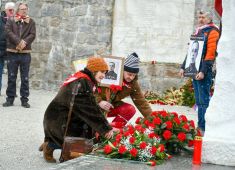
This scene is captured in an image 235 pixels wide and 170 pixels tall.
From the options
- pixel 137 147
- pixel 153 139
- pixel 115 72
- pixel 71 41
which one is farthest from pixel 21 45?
pixel 137 147

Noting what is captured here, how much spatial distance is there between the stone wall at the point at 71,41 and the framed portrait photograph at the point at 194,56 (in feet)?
17.3

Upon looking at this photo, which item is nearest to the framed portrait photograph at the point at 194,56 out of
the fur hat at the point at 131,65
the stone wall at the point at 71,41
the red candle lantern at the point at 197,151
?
the fur hat at the point at 131,65

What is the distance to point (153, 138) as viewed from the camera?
6.24 meters

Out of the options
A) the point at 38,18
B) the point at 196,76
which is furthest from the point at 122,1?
the point at 196,76

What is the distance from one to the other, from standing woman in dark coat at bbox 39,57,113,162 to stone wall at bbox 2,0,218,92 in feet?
24.3

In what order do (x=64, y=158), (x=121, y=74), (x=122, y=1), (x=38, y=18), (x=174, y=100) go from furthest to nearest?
(x=38, y=18) → (x=122, y=1) → (x=174, y=100) → (x=121, y=74) → (x=64, y=158)

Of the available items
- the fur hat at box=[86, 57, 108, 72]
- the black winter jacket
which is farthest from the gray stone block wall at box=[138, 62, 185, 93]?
the fur hat at box=[86, 57, 108, 72]

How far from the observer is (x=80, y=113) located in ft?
21.3

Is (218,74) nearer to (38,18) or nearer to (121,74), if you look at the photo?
(121,74)

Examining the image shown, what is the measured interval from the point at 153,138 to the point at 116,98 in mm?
1565

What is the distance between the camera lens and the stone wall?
1410 cm

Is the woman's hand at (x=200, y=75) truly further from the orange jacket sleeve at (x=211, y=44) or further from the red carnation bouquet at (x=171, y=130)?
the red carnation bouquet at (x=171, y=130)

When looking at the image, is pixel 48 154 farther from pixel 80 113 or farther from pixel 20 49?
pixel 20 49

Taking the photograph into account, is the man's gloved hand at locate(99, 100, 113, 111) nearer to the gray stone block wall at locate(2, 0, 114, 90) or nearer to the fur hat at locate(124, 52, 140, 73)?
the fur hat at locate(124, 52, 140, 73)
